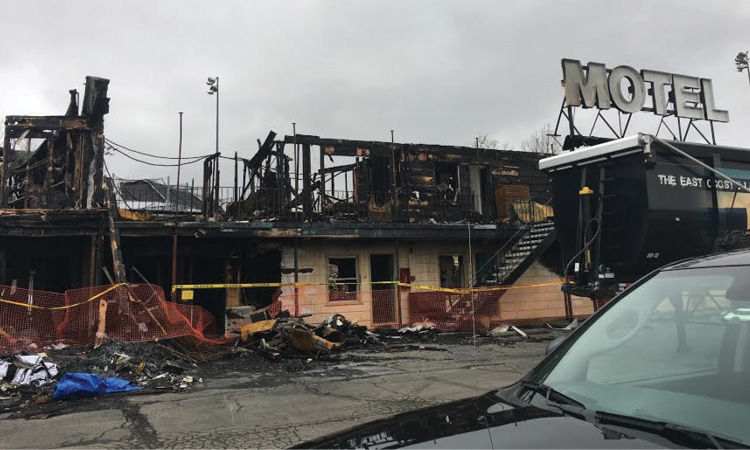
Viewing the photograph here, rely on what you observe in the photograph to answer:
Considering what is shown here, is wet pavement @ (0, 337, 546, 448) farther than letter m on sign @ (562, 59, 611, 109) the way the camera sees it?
No

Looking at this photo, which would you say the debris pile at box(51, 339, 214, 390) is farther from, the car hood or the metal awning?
the metal awning

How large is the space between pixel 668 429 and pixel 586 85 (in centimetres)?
1659

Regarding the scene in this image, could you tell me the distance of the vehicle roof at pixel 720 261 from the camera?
7.93 feet

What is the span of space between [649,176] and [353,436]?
688 centimetres

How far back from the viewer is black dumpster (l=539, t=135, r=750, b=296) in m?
7.63

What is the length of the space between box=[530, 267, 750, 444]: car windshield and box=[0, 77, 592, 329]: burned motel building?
10344 mm

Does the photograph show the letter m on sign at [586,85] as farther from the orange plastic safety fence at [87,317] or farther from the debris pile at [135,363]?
the debris pile at [135,363]

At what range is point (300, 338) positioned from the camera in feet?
36.4

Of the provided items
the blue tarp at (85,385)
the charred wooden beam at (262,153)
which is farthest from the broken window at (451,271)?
the blue tarp at (85,385)

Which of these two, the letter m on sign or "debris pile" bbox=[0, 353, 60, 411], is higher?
the letter m on sign

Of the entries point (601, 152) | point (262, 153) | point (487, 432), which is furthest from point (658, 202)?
point (262, 153)

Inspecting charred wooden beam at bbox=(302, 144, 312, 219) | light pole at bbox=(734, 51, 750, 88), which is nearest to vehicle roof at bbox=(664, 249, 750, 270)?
charred wooden beam at bbox=(302, 144, 312, 219)

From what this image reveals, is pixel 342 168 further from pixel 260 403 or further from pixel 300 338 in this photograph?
pixel 260 403

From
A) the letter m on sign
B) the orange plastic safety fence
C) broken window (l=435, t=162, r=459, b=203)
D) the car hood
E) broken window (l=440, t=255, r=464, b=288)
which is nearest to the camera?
the car hood
